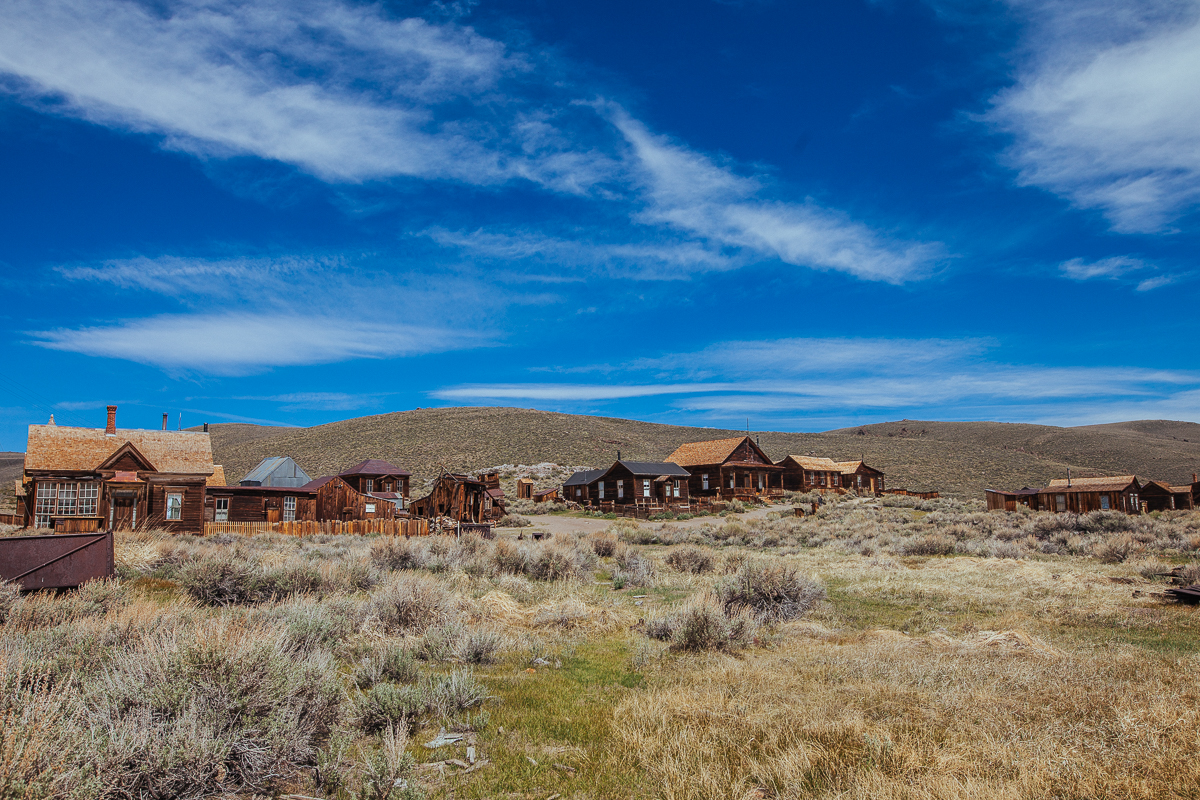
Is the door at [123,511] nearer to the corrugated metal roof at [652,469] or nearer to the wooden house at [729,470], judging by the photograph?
the corrugated metal roof at [652,469]

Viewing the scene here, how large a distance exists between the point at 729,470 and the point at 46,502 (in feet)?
137

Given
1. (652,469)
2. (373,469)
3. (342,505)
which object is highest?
(373,469)

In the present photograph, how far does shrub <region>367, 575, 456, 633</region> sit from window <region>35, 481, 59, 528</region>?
92.4 ft

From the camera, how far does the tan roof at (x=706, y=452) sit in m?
52.1

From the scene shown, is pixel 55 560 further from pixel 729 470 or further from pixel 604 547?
pixel 729 470

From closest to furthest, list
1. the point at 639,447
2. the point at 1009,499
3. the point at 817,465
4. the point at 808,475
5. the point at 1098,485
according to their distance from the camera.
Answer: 1. the point at 1098,485
2. the point at 1009,499
3. the point at 808,475
4. the point at 817,465
5. the point at 639,447

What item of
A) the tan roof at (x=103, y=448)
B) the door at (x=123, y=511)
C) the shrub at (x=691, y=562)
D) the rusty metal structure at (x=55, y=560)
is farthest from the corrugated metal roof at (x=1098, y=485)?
the door at (x=123, y=511)

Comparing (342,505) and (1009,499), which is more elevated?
(342,505)

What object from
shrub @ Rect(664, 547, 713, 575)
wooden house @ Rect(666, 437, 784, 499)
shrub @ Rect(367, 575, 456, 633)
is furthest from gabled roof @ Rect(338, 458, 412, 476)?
shrub @ Rect(367, 575, 456, 633)

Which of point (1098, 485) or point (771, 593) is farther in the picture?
point (1098, 485)

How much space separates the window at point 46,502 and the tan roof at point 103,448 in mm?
824

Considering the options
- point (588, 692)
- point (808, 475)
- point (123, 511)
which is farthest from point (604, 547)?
point (808, 475)

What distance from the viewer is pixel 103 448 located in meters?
30.9

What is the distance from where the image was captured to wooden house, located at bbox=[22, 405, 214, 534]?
28.5m
